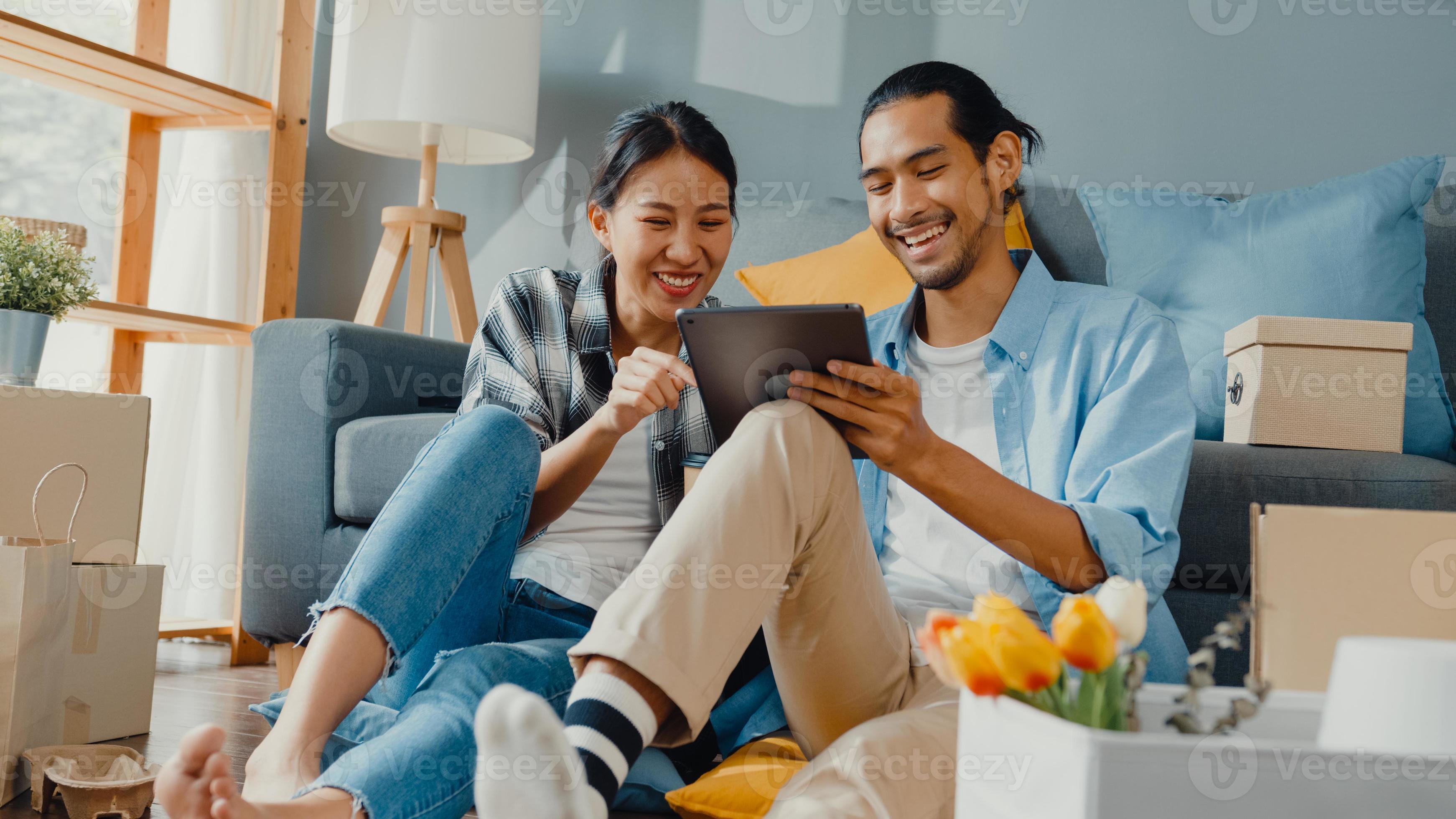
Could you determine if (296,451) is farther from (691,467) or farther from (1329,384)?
(1329,384)

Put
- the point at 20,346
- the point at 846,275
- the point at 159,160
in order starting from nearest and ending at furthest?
the point at 20,346, the point at 846,275, the point at 159,160

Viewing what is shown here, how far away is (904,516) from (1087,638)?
707 mm

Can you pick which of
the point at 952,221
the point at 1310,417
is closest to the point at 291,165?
the point at 952,221

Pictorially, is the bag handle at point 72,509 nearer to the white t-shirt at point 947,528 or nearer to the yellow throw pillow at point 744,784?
the yellow throw pillow at point 744,784

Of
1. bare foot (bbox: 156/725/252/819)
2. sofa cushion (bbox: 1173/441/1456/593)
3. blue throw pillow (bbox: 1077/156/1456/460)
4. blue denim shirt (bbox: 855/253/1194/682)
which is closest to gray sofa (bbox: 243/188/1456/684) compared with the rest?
sofa cushion (bbox: 1173/441/1456/593)

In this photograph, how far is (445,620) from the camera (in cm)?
114

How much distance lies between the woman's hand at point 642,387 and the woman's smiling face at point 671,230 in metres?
0.21

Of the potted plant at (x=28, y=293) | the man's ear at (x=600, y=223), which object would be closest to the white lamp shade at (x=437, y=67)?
the potted plant at (x=28, y=293)

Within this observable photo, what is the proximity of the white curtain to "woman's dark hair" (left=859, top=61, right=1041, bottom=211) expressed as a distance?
70.7 inches

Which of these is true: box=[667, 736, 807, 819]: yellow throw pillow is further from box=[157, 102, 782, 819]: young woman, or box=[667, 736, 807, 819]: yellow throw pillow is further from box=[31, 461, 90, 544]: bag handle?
box=[31, 461, 90, 544]: bag handle

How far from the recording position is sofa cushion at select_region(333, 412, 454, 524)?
158 cm

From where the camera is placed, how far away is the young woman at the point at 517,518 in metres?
0.89

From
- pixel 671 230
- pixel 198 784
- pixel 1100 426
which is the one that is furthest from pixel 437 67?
pixel 198 784

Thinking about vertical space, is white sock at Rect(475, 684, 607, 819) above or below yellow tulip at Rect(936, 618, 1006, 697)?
below
